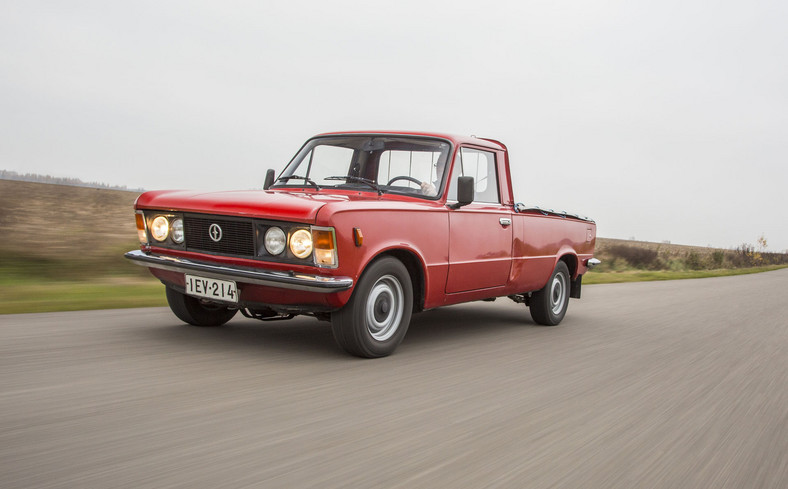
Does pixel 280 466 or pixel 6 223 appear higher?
pixel 6 223

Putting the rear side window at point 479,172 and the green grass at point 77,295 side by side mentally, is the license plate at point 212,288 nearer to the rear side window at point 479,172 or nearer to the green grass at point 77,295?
the rear side window at point 479,172

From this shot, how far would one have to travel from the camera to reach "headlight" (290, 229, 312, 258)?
4.42 m

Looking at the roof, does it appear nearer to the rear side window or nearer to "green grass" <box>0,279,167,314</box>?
the rear side window

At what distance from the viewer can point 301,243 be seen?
4.44 meters

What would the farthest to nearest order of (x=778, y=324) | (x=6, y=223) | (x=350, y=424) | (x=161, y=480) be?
(x=6, y=223) < (x=778, y=324) < (x=350, y=424) < (x=161, y=480)

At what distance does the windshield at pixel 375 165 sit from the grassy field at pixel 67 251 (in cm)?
261

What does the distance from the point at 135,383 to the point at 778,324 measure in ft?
25.2

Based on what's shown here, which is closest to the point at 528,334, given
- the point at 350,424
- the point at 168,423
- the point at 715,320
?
the point at 715,320

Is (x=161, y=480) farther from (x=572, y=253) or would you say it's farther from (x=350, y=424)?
(x=572, y=253)

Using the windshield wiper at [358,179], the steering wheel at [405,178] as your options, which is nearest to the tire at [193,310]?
the windshield wiper at [358,179]

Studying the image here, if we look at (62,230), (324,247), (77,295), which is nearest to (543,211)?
(324,247)

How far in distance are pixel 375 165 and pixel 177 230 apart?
71.4 inches

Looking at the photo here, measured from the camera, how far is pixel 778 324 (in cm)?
833

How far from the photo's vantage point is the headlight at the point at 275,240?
4.48m
